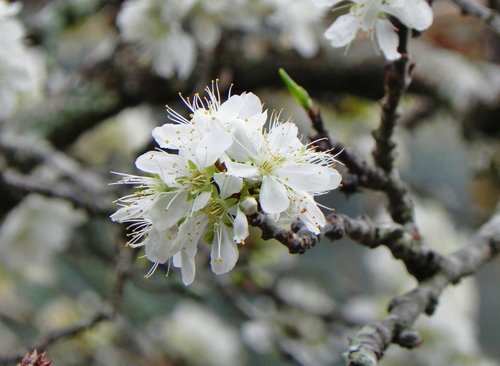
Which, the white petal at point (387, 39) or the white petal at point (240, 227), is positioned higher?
the white petal at point (387, 39)

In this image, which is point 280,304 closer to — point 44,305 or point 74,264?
point 74,264

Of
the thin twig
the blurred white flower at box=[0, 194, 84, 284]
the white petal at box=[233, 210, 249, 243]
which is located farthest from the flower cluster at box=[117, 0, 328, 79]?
the white petal at box=[233, 210, 249, 243]

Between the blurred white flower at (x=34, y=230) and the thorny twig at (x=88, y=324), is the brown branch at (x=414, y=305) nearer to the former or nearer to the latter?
the thorny twig at (x=88, y=324)

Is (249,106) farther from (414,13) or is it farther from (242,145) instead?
(414,13)

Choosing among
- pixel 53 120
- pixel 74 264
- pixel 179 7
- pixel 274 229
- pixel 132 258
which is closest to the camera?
pixel 274 229

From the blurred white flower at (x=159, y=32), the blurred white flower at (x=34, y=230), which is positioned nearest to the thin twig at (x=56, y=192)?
the blurred white flower at (x=159, y=32)

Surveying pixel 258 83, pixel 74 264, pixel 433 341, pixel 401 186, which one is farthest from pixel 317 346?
pixel 401 186

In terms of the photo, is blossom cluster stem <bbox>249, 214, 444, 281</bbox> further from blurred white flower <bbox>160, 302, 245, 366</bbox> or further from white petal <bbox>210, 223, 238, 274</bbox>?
blurred white flower <bbox>160, 302, 245, 366</bbox>
